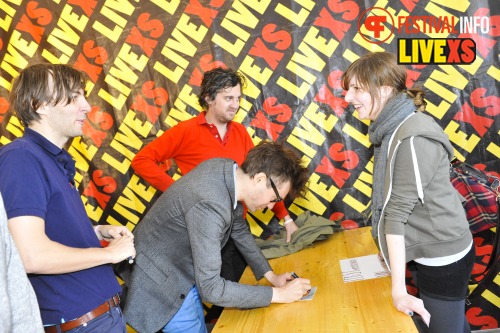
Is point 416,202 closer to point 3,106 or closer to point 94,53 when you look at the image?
point 94,53

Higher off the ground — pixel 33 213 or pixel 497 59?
pixel 497 59

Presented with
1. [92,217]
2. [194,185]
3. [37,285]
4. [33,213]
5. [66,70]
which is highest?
[66,70]

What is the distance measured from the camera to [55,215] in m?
1.27

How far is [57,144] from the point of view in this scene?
138cm

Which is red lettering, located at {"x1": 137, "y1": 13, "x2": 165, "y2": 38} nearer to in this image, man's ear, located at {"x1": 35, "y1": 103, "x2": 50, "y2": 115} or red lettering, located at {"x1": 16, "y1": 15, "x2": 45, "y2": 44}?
red lettering, located at {"x1": 16, "y1": 15, "x2": 45, "y2": 44}

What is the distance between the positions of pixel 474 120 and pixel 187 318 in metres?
2.09

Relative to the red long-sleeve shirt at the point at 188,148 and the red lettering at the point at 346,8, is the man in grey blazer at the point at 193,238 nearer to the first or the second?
the red long-sleeve shirt at the point at 188,148

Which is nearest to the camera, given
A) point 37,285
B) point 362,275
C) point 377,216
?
point 37,285

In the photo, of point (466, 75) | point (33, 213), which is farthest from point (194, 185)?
point (466, 75)

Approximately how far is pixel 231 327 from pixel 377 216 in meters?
0.68

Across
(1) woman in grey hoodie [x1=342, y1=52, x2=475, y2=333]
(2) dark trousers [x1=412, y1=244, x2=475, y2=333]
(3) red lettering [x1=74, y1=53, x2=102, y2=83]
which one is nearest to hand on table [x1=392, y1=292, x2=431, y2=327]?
(1) woman in grey hoodie [x1=342, y1=52, x2=475, y2=333]

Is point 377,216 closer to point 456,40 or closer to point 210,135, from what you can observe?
point 210,135

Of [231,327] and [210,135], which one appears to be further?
[210,135]

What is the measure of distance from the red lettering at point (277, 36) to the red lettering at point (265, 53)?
4 centimetres
